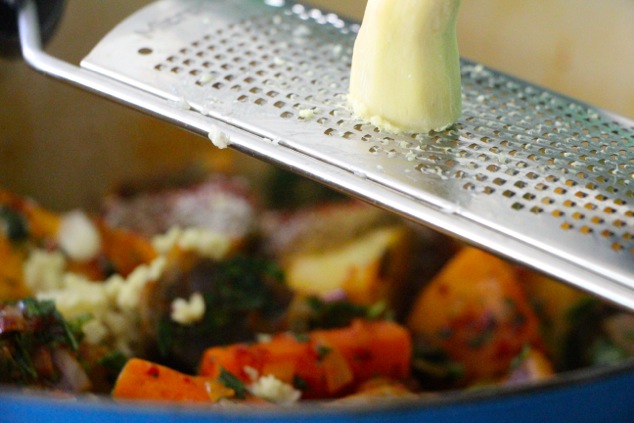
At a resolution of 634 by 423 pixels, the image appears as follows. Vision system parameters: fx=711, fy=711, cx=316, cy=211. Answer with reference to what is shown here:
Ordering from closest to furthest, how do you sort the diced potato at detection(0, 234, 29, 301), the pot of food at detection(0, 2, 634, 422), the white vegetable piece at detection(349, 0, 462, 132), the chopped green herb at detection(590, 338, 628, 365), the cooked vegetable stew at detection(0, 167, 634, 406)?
the pot of food at detection(0, 2, 634, 422) < the white vegetable piece at detection(349, 0, 462, 132) < the cooked vegetable stew at detection(0, 167, 634, 406) < the diced potato at detection(0, 234, 29, 301) < the chopped green herb at detection(590, 338, 628, 365)

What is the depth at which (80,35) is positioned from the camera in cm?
138

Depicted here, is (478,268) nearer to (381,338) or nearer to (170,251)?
(381,338)

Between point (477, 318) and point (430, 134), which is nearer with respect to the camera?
point (430, 134)

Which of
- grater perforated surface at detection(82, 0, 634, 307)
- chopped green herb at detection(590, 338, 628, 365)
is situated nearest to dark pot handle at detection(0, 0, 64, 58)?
grater perforated surface at detection(82, 0, 634, 307)

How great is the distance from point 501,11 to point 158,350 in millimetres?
858

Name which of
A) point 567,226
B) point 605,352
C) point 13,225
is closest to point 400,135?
point 567,226

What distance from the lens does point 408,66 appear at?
0.76m

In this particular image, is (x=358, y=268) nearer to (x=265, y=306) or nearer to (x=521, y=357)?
(x=265, y=306)

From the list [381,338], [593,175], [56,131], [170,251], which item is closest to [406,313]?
[381,338]

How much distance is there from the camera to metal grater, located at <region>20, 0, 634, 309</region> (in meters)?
0.68

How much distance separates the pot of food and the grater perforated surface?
3 cm

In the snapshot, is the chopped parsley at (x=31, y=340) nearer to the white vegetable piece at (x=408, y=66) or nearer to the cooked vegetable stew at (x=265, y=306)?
the cooked vegetable stew at (x=265, y=306)

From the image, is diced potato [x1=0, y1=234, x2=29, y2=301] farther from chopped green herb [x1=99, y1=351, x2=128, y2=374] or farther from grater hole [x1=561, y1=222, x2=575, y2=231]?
grater hole [x1=561, y1=222, x2=575, y2=231]

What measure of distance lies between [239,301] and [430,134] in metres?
0.42
